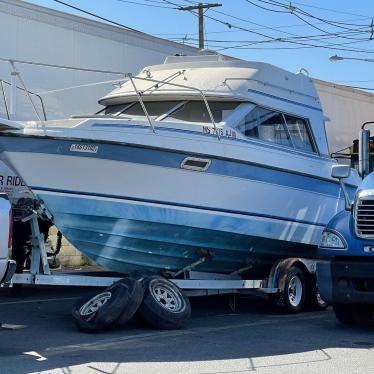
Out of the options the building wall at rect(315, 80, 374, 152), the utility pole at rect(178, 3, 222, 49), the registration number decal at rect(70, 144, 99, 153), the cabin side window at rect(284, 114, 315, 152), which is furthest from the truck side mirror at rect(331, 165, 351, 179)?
the utility pole at rect(178, 3, 222, 49)

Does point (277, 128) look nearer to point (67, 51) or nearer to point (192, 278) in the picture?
point (192, 278)

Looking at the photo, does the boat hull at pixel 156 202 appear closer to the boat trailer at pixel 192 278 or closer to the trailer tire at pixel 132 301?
the boat trailer at pixel 192 278

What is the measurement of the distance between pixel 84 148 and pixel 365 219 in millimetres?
3559

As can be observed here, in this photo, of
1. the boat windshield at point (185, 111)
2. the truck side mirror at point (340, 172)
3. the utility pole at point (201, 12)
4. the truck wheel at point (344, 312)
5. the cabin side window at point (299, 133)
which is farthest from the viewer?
the utility pole at point (201, 12)

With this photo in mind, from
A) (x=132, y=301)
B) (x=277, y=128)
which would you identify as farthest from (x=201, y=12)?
(x=132, y=301)

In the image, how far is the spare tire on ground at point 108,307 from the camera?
8.35 metres

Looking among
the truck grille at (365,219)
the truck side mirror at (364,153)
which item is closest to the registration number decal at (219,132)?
the truck side mirror at (364,153)

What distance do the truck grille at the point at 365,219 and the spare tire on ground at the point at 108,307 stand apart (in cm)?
281

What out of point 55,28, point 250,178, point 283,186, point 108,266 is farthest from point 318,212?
point 55,28

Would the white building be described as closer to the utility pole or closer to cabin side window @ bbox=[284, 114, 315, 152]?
cabin side window @ bbox=[284, 114, 315, 152]

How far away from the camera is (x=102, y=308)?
27.5 ft

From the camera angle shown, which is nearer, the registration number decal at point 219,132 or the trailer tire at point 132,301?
the trailer tire at point 132,301

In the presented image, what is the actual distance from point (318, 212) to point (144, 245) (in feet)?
10.7

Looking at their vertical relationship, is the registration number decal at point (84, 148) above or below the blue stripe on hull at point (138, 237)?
above
